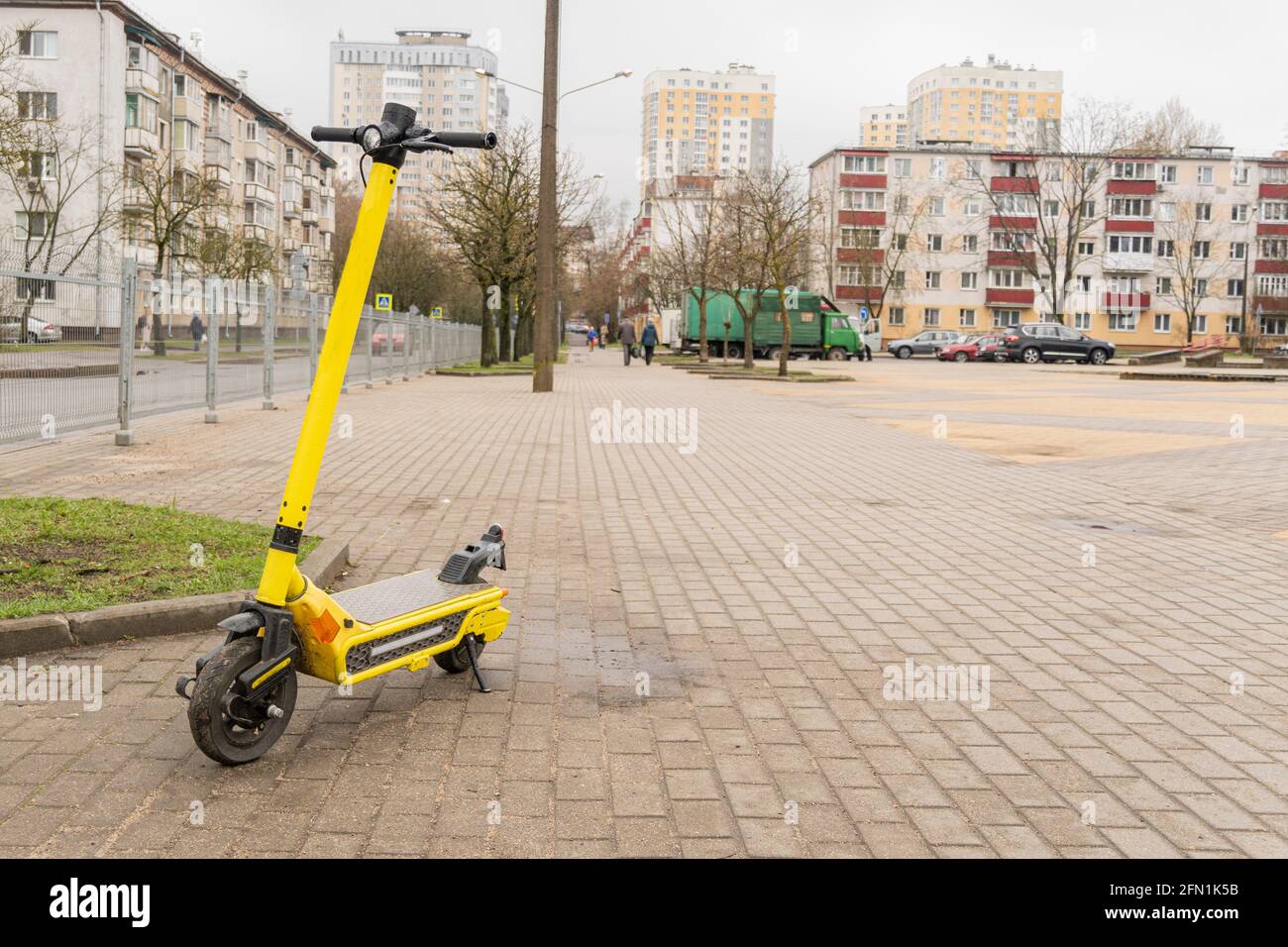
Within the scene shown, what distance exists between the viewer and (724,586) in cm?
712

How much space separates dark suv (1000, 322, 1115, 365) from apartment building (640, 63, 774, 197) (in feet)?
425

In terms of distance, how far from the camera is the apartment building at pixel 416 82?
101 meters

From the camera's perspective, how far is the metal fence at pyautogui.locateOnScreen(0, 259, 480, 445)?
10.9 m

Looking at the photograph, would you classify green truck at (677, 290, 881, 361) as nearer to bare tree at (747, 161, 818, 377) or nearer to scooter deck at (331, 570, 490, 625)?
bare tree at (747, 161, 818, 377)

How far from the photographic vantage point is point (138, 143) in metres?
54.7

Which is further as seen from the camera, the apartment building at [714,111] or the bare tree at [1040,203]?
the apartment building at [714,111]

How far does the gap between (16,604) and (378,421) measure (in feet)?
40.4

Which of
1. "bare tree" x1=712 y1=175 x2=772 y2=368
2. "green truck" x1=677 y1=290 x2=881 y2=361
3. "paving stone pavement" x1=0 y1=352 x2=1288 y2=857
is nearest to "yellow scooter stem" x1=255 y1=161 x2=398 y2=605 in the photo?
"paving stone pavement" x1=0 y1=352 x2=1288 y2=857

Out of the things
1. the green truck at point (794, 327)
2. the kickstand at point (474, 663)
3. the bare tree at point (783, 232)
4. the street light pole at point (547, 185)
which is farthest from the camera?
the green truck at point (794, 327)

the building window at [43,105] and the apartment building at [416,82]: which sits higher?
the apartment building at [416,82]

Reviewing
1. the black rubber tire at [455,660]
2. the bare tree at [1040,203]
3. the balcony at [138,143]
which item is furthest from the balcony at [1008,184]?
the black rubber tire at [455,660]

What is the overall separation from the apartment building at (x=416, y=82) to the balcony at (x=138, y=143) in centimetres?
3330

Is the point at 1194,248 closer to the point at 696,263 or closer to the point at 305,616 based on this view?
the point at 696,263

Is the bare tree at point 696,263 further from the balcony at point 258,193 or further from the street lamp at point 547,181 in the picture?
the balcony at point 258,193
